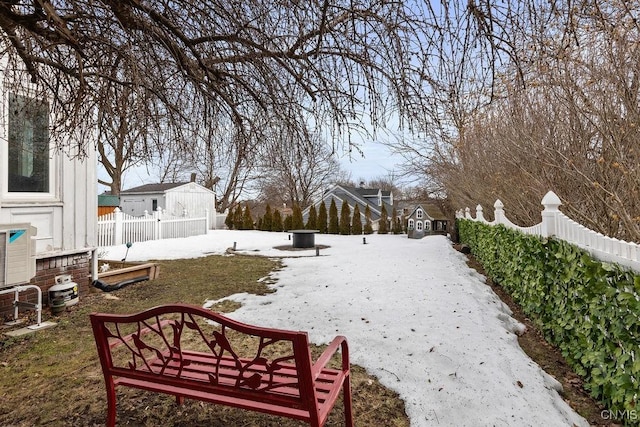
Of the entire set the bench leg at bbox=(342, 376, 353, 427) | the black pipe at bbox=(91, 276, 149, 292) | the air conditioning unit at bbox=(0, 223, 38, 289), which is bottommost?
the bench leg at bbox=(342, 376, 353, 427)

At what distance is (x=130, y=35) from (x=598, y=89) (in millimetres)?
4342

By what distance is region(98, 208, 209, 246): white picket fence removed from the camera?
12.7 meters

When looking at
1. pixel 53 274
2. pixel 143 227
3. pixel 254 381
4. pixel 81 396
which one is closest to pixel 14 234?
pixel 53 274

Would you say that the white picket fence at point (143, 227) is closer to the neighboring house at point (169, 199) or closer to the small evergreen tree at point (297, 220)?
the neighboring house at point (169, 199)

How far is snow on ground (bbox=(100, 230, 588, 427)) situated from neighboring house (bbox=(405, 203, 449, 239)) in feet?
36.1

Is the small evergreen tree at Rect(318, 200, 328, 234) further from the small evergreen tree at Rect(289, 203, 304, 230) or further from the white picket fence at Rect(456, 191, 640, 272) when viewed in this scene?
the white picket fence at Rect(456, 191, 640, 272)

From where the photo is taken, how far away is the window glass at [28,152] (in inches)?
177

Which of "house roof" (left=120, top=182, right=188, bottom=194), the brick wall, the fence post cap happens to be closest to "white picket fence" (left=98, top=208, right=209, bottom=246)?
"house roof" (left=120, top=182, right=188, bottom=194)

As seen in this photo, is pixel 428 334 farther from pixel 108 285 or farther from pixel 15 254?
pixel 108 285

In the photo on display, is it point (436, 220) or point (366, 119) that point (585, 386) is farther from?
point (436, 220)

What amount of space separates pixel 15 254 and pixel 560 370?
5.90 metres

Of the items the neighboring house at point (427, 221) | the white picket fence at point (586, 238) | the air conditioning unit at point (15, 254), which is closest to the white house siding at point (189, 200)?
the neighboring house at point (427, 221)

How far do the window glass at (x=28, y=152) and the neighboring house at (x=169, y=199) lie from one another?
1355 centimetres

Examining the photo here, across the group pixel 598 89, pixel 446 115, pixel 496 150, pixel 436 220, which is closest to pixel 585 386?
pixel 446 115
